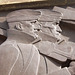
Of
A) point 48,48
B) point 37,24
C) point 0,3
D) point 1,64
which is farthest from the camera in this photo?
point 0,3

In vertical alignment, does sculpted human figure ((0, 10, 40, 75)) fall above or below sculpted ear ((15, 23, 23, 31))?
below

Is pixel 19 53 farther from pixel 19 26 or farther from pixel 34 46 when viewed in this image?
pixel 19 26

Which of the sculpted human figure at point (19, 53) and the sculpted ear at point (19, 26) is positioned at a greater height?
the sculpted ear at point (19, 26)

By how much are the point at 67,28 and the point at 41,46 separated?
0.45 metres

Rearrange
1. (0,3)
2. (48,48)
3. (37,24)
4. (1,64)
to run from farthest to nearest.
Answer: (0,3)
(37,24)
(48,48)
(1,64)

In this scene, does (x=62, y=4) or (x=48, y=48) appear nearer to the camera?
(x=48, y=48)

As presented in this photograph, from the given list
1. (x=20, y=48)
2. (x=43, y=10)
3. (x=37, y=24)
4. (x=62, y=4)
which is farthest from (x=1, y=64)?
(x=62, y=4)

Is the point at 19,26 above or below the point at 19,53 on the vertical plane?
above

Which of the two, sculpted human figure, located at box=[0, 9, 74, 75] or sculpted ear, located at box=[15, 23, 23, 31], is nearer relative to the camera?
sculpted human figure, located at box=[0, 9, 74, 75]

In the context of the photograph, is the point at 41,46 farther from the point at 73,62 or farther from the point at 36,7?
the point at 36,7

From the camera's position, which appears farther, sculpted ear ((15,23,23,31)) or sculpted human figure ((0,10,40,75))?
sculpted ear ((15,23,23,31))

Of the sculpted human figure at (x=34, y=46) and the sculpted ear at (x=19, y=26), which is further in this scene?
the sculpted ear at (x=19, y=26)

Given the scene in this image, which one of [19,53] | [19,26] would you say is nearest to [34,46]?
[19,53]

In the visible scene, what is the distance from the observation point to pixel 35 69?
2.25m
